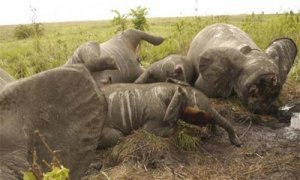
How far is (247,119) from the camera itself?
Answer: 20.5ft

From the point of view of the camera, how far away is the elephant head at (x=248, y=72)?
5598 mm

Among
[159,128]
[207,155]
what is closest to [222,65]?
[159,128]

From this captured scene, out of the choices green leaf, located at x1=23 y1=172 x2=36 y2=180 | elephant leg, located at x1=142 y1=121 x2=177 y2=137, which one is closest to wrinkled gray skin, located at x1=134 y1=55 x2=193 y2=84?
elephant leg, located at x1=142 y1=121 x2=177 y2=137

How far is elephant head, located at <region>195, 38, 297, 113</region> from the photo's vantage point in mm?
5598

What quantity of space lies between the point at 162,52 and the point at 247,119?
4.27 meters

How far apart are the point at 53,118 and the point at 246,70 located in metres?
3.16

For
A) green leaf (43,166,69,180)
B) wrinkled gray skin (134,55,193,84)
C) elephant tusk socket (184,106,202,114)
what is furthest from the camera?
wrinkled gray skin (134,55,193,84)

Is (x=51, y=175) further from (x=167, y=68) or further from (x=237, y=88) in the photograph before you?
(x=167, y=68)

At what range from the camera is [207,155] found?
17.6 feet

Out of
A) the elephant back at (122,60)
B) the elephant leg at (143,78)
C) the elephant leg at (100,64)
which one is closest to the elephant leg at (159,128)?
the elephant leg at (100,64)

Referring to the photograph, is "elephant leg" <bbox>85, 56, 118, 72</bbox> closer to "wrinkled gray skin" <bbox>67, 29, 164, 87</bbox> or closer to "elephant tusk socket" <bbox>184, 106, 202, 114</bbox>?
"wrinkled gray skin" <bbox>67, 29, 164, 87</bbox>

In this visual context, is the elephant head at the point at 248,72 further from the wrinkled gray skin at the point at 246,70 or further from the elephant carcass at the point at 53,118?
the elephant carcass at the point at 53,118

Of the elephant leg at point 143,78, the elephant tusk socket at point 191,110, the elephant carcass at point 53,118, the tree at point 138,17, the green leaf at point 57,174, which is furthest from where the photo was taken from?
the tree at point 138,17

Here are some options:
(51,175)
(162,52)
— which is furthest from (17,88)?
(162,52)
